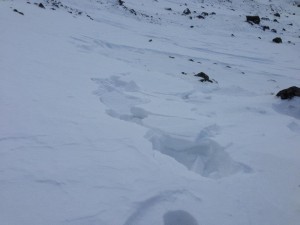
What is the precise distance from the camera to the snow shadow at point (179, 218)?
92.4 inches

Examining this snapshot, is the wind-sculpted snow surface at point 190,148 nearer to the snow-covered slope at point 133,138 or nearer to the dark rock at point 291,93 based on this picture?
the snow-covered slope at point 133,138

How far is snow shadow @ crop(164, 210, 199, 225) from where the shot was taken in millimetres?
2346

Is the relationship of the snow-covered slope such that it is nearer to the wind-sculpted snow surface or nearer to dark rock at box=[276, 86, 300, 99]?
the wind-sculpted snow surface

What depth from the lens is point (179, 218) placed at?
2389mm

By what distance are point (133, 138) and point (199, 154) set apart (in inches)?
31.2

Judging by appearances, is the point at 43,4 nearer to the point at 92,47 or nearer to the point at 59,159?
the point at 92,47

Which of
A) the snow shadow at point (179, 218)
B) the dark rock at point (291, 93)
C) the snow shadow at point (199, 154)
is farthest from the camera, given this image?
the dark rock at point (291, 93)

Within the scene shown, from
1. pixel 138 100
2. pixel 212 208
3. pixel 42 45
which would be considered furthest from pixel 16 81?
pixel 212 208

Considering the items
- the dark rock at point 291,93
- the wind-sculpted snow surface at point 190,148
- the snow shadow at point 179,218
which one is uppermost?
the dark rock at point 291,93

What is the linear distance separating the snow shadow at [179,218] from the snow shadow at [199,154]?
85cm

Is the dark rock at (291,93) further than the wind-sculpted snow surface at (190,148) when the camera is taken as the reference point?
Yes

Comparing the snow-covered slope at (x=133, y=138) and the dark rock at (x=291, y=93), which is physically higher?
the dark rock at (x=291, y=93)

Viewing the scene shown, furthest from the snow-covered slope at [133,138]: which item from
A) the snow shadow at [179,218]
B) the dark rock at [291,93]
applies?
the dark rock at [291,93]

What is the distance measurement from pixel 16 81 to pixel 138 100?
1770mm
